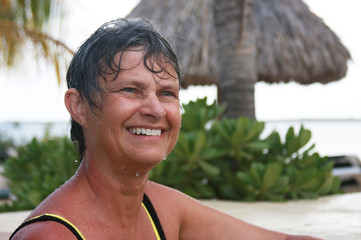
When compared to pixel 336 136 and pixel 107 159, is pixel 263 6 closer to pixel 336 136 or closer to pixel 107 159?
pixel 107 159

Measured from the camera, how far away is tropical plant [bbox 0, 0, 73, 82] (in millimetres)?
6875

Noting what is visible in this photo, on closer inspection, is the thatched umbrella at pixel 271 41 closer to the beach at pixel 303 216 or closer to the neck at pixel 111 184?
the beach at pixel 303 216

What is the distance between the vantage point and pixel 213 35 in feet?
29.0

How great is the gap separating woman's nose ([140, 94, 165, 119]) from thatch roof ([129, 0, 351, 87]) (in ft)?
22.8

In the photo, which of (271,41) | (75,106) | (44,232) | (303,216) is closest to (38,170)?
(303,216)

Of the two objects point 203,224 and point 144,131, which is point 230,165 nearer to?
point 203,224

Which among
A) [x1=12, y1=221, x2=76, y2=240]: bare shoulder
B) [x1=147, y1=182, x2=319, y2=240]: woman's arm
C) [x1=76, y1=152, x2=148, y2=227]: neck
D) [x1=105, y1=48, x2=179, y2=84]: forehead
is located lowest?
[x1=147, y1=182, x2=319, y2=240]: woman's arm

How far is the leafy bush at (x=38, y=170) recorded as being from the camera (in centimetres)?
326

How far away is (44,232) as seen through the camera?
1172 mm

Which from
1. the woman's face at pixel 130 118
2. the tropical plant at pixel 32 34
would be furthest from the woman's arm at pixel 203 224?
the tropical plant at pixel 32 34

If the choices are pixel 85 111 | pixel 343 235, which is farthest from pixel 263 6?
pixel 85 111

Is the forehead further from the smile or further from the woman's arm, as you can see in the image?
the woman's arm

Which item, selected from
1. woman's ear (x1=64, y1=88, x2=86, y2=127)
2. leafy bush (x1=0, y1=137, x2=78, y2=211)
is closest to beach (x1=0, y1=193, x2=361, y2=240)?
leafy bush (x1=0, y1=137, x2=78, y2=211)

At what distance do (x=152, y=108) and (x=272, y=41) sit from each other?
809 cm
